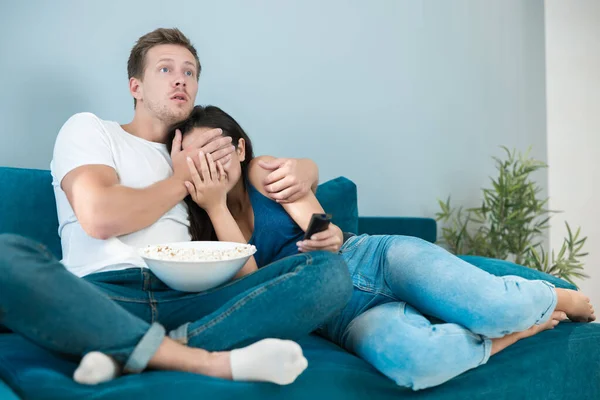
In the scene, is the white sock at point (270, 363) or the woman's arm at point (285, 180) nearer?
the white sock at point (270, 363)

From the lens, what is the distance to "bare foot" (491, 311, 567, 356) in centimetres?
150

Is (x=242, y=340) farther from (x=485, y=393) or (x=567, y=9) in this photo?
(x=567, y=9)

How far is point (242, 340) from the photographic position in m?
1.26

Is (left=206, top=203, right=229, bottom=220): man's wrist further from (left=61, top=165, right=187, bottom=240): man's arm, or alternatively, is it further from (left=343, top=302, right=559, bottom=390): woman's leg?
(left=343, top=302, right=559, bottom=390): woman's leg

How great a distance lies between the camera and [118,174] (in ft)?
5.61

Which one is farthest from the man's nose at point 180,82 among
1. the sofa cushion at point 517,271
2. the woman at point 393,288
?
the sofa cushion at point 517,271

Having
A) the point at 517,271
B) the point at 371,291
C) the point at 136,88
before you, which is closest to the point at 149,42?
the point at 136,88

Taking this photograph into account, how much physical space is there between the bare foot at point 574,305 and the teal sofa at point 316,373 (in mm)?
33

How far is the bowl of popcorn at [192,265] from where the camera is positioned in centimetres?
132

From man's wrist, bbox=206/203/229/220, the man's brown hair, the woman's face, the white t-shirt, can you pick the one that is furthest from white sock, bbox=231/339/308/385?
the man's brown hair

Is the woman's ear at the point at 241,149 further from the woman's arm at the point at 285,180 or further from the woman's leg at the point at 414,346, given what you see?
the woman's leg at the point at 414,346

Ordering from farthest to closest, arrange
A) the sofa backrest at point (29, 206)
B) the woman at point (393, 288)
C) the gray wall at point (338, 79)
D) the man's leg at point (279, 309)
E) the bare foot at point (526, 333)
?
the gray wall at point (338, 79) < the sofa backrest at point (29, 206) < the bare foot at point (526, 333) < the woman at point (393, 288) < the man's leg at point (279, 309)

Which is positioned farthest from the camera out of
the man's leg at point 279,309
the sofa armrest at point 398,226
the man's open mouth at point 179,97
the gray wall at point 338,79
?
the sofa armrest at point 398,226

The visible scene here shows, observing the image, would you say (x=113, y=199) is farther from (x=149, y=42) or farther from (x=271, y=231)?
(x=149, y=42)
